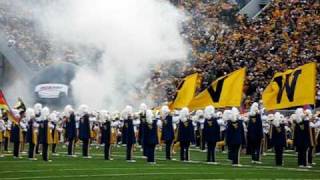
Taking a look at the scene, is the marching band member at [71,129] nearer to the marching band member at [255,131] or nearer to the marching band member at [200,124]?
the marching band member at [200,124]

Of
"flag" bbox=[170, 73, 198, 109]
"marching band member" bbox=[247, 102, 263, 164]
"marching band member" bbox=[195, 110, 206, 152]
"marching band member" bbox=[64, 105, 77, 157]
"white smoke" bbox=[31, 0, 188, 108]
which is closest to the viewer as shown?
"flag" bbox=[170, 73, 198, 109]

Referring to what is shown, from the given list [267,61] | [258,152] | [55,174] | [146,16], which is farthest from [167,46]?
[55,174]

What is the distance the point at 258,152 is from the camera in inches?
987

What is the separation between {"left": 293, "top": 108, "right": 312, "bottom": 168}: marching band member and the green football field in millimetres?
334

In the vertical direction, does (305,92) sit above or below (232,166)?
above

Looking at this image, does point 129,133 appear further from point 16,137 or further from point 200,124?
point 200,124

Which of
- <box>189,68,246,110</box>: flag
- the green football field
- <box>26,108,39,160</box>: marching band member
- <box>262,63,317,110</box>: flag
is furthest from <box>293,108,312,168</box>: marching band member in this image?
<box>26,108,39,160</box>: marching band member

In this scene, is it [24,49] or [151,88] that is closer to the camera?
[151,88]

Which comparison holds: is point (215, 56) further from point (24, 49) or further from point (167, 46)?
point (24, 49)

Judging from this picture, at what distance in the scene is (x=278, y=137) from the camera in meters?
24.9

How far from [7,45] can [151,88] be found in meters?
8.92

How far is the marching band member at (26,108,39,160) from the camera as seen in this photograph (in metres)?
25.5

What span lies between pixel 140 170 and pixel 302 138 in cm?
498

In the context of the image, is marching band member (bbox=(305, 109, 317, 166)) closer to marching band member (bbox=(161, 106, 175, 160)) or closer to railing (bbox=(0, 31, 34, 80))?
marching band member (bbox=(161, 106, 175, 160))
